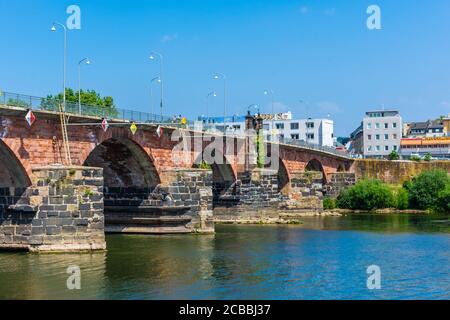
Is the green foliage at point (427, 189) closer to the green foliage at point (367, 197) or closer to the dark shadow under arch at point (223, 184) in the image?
the green foliage at point (367, 197)

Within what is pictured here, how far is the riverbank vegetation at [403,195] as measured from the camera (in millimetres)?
103012

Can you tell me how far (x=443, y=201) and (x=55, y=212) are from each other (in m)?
67.7

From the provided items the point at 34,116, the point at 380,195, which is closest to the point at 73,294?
the point at 34,116

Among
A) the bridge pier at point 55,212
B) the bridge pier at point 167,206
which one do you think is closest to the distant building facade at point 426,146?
the bridge pier at point 167,206

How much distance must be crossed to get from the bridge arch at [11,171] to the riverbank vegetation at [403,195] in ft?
218

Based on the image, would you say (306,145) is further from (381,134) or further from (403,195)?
(381,134)

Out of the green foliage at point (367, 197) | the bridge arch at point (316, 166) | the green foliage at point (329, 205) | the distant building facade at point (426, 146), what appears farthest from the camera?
the distant building facade at point (426, 146)

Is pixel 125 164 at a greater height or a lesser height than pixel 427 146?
lesser

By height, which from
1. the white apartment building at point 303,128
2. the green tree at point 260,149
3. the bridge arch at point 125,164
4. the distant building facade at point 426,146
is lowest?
the bridge arch at point 125,164

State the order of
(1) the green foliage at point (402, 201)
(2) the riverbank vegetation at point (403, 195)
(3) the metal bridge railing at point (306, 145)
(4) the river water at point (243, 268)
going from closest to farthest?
(4) the river water at point (243, 268) < (2) the riverbank vegetation at point (403, 195) < (3) the metal bridge railing at point (306, 145) < (1) the green foliage at point (402, 201)

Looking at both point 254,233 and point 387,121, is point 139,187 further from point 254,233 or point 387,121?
point 387,121

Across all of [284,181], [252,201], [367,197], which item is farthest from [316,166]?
[252,201]

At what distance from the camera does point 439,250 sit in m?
55.6

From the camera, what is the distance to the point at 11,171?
4991 centimetres
